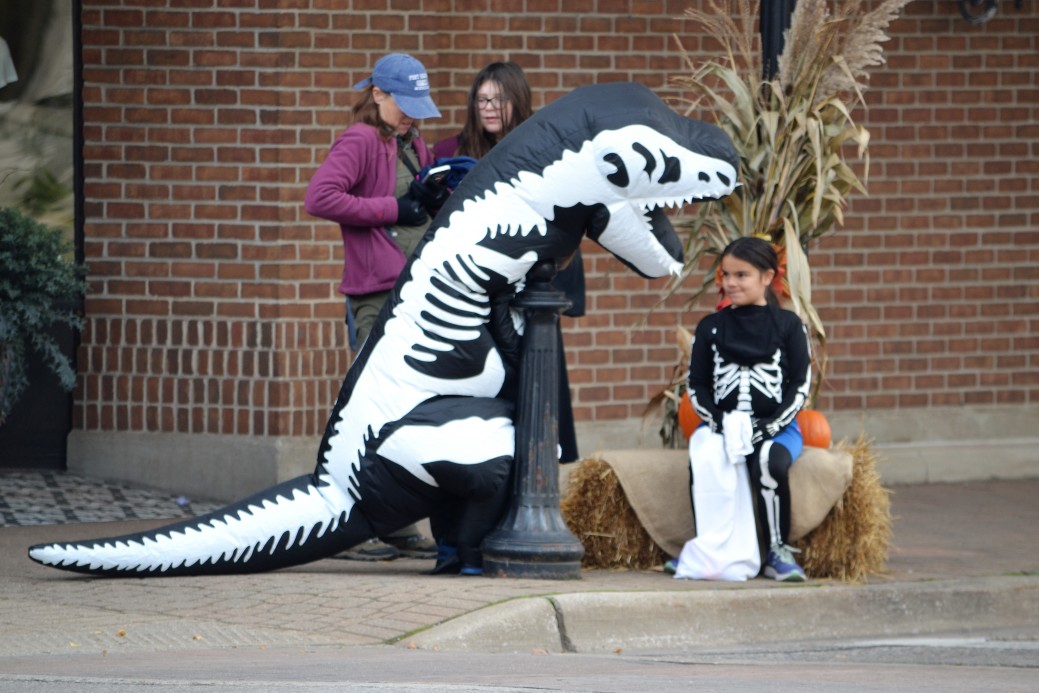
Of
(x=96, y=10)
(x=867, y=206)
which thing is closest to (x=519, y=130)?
(x=96, y=10)

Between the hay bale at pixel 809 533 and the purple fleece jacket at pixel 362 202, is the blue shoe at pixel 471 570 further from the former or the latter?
the purple fleece jacket at pixel 362 202

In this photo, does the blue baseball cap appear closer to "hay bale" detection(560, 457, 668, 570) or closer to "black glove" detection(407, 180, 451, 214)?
"black glove" detection(407, 180, 451, 214)

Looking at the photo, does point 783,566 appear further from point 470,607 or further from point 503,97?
point 503,97

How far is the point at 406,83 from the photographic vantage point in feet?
24.8

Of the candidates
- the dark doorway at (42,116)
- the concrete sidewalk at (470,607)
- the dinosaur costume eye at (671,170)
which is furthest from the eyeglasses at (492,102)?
the dark doorway at (42,116)

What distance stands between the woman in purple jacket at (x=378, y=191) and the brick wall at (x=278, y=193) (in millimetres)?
1696

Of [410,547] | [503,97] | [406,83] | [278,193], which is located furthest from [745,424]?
[278,193]

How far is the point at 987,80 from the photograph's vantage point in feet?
36.7

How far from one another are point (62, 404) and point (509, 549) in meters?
3.74

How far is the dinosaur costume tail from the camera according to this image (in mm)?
7188

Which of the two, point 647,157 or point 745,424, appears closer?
point 647,157

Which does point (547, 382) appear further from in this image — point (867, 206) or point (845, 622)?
point (867, 206)

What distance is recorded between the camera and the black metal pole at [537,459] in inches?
287

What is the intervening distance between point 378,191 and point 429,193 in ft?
0.75
